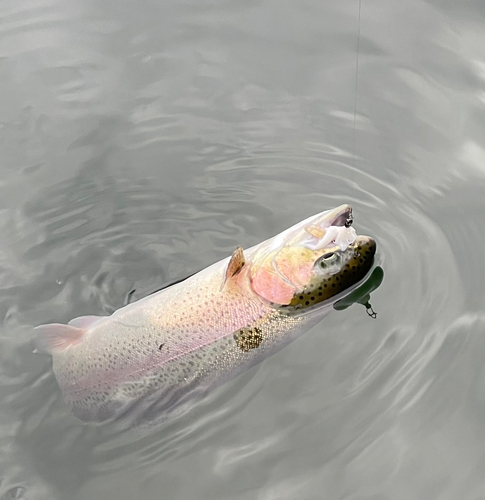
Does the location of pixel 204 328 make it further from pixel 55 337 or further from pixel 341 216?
pixel 341 216

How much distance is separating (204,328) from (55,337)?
936 mm

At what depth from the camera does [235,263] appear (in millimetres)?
3963

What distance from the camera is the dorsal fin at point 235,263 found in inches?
155

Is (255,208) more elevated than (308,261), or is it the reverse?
(308,261)

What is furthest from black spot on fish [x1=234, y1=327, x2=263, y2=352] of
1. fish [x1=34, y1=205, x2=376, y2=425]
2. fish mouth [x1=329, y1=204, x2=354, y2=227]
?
fish mouth [x1=329, y1=204, x2=354, y2=227]

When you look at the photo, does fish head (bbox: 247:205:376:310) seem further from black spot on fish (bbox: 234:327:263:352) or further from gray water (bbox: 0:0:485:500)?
gray water (bbox: 0:0:485:500)

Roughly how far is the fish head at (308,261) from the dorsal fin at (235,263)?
3.3 inches

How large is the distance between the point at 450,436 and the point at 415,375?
0.43 m

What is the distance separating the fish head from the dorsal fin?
83 millimetres

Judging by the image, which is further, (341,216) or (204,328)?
(341,216)

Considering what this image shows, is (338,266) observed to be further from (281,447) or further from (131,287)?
(131,287)

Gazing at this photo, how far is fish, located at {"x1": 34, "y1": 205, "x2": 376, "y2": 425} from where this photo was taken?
3834mm

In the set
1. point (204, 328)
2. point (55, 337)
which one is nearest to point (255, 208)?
point (204, 328)

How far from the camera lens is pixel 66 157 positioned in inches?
215
